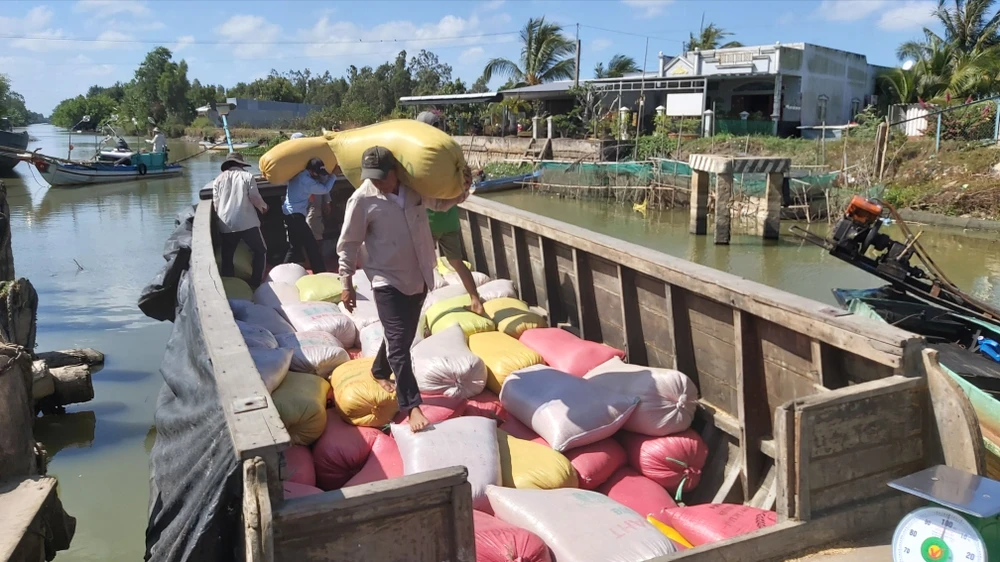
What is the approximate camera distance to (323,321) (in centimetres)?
436

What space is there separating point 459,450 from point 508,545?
0.62 m

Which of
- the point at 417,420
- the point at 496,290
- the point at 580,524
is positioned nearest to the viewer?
the point at 580,524

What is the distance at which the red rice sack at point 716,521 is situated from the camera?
2578 millimetres

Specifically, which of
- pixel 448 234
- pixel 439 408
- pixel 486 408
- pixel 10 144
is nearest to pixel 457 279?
pixel 448 234

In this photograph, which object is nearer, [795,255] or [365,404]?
[365,404]

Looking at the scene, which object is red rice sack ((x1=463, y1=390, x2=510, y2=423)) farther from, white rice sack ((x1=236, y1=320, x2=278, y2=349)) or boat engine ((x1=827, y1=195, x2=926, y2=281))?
boat engine ((x1=827, y1=195, x2=926, y2=281))

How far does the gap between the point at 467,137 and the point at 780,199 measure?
18.0 m

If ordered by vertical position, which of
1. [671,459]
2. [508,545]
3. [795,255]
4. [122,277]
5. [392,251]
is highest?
[392,251]

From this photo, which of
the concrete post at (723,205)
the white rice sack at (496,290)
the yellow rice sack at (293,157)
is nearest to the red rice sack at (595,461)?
the white rice sack at (496,290)

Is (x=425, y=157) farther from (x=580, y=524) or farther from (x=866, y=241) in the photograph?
(x=866, y=241)

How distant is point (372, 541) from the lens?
185 centimetres

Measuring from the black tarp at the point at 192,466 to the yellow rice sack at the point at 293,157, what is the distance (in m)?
1.41

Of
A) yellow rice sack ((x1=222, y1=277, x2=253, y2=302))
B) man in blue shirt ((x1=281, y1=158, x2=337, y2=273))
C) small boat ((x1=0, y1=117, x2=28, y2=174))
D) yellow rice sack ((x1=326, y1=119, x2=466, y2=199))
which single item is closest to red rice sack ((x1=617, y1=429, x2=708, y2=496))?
yellow rice sack ((x1=326, y1=119, x2=466, y2=199))

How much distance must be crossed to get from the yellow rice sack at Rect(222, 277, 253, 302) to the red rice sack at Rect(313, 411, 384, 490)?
2257 mm
